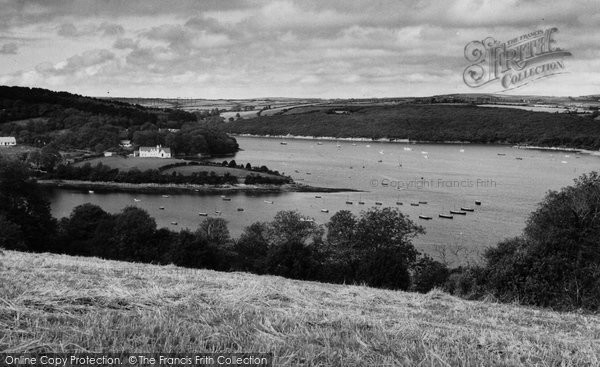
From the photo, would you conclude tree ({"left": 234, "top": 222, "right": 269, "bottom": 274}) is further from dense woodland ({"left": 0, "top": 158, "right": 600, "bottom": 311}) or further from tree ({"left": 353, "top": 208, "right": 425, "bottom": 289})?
tree ({"left": 353, "top": 208, "right": 425, "bottom": 289})

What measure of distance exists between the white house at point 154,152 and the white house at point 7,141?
28.8 m

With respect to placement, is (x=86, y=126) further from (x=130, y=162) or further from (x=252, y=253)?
(x=252, y=253)

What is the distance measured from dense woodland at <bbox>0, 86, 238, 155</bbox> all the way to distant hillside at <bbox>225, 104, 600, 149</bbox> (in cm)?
4063

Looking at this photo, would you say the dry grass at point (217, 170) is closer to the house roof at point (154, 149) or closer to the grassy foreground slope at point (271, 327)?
the house roof at point (154, 149)

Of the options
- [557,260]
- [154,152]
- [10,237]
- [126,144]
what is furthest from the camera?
[126,144]

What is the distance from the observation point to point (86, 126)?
435 ft

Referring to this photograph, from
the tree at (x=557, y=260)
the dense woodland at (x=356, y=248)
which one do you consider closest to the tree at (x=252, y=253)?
the dense woodland at (x=356, y=248)

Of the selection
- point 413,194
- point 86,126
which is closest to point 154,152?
point 86,126

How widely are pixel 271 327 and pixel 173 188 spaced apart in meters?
77.8

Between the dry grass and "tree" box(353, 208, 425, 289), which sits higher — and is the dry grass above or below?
below

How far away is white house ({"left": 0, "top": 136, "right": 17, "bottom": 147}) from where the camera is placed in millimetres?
120512

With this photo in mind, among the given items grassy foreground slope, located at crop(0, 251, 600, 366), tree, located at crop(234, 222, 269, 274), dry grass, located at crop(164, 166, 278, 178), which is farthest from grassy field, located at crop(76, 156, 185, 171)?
grassy foreground slope, located at crop(0, 251, 600, 366)

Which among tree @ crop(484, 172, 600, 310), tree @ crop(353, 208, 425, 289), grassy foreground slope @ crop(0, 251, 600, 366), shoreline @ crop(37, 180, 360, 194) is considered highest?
grassy foreground slope @ crop(0, 251, 600, 366)

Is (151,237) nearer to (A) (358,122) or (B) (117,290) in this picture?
(B) (117,290)
